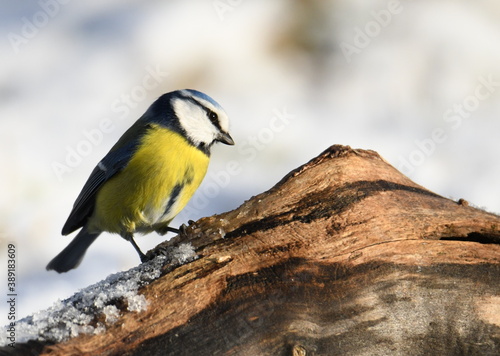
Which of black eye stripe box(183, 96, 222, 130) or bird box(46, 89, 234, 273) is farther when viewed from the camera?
black eye stripe box(183, 96, 222, 130)

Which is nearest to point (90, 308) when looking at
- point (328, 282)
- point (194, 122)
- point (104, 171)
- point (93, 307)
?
point (93, 307)

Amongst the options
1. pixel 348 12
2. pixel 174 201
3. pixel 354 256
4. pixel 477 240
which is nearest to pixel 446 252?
pixel 477 240

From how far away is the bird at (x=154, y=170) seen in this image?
2.13 metres

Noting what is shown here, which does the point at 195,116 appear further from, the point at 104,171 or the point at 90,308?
the point at 90,308

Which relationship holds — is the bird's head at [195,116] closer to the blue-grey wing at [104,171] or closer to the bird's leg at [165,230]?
the blue-grey wing at [104,171]

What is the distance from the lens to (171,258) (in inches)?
65.2

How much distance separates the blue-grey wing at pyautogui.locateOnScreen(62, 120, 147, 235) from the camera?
7.29ft

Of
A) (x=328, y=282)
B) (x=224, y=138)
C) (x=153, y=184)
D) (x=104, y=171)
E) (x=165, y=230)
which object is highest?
(x=224, y=138)

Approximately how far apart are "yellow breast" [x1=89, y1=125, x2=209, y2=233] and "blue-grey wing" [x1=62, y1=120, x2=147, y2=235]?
3 cm

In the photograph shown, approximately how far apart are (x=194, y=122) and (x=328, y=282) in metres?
1.06

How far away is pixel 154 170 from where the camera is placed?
6.94 feet

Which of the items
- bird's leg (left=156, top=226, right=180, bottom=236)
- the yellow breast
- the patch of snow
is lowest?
the patch of snow

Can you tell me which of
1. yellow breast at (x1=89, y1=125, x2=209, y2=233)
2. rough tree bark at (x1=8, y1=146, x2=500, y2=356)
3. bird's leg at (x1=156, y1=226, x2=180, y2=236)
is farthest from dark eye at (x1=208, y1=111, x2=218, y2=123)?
rough tree bark at (x1=8, y1=146, x2=500, y2=356)

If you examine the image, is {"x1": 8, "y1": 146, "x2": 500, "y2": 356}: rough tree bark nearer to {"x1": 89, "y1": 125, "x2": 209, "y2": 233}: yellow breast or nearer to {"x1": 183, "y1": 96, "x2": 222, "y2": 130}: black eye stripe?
{"x1": 89, "y1": 125, "x2": 209, "y2": 233}: yellow breast
